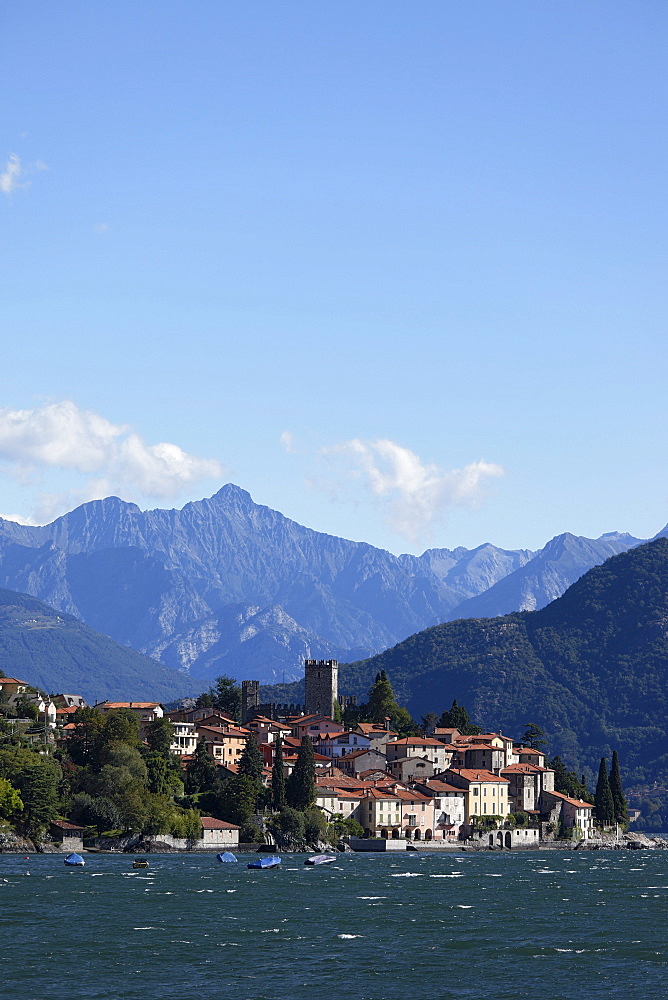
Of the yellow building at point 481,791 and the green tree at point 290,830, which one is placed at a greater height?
the yellow building at point 481,791

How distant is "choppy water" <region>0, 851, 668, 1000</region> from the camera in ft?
202

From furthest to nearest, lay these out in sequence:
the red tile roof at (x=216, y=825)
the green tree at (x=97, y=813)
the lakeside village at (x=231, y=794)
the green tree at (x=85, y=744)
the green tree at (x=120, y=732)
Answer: the green tree at (x=120, y=732), the green tree at (x=85, y=744), the red tile roof at (x=216, y=825), the green tree at (x=97, y=813), the lakeside village at (x=231, y=794)

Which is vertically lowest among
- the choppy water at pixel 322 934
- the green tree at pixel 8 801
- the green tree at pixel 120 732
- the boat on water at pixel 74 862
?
the choppy water at pixel 322 934

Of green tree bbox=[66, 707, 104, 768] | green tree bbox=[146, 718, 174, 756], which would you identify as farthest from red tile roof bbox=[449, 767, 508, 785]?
green tree bbox=[66, 707, 104, 768]

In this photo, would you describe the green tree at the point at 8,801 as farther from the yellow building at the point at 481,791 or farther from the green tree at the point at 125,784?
the yellow building at the point at 481,791

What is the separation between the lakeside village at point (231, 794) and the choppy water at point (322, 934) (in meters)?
21.1

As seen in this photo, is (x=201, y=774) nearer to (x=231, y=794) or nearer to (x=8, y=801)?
(x=231, y=794)

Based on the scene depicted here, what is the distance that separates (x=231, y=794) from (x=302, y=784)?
25.3 ft

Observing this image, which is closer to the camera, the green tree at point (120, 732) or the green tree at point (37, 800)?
the green tree at point (37, 800)

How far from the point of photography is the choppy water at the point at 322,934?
2425 inches

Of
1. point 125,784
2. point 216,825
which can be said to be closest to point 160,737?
point 216,825

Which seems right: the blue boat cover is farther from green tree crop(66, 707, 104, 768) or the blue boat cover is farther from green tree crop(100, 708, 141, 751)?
green tree crop(100, 708, 141, 751)

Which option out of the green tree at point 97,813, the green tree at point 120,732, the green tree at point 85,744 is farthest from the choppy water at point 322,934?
the green tree at point 120,732

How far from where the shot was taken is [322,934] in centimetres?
7850
